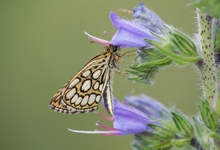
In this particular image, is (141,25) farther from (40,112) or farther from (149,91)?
(40,112)

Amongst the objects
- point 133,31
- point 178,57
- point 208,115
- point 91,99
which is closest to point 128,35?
point 133,31

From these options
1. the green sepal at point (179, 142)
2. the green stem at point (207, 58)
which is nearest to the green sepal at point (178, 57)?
the green stem at point (207, 58)

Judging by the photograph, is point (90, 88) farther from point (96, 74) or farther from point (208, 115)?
point (208, 115)

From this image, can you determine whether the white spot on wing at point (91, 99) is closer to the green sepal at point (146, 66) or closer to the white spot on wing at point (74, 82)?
the white spot on wing at point (74, 82)

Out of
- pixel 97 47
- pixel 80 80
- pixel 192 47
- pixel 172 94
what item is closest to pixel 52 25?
pixel 97 47

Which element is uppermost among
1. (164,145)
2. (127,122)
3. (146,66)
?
(146,66)

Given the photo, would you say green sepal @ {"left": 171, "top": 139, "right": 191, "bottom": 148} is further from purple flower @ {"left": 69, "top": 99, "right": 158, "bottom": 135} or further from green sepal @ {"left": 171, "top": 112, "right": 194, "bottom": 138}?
purple flower @ {"left": 69, "top": 99, "right": 158, "bottom": 135}
